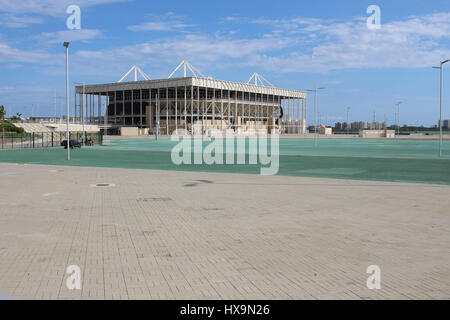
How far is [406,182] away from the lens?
17.5 m

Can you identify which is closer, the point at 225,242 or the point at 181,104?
the point at 225,242

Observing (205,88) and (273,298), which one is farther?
(205,88)

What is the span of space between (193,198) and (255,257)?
648cm

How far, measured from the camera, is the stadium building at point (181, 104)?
11356 centimetres

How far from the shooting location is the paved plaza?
5.64 metres

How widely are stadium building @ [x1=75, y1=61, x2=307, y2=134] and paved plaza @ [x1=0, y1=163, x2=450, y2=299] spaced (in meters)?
94.5

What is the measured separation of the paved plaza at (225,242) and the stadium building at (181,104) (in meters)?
94.5

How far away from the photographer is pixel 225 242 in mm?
8023

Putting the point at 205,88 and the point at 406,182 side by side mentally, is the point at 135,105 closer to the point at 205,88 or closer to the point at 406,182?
the point at 205,88

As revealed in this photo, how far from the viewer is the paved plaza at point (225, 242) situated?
5.64m

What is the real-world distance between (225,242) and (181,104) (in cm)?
11313

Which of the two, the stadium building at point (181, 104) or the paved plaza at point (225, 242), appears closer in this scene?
the paved plaza at point (225, 242)
